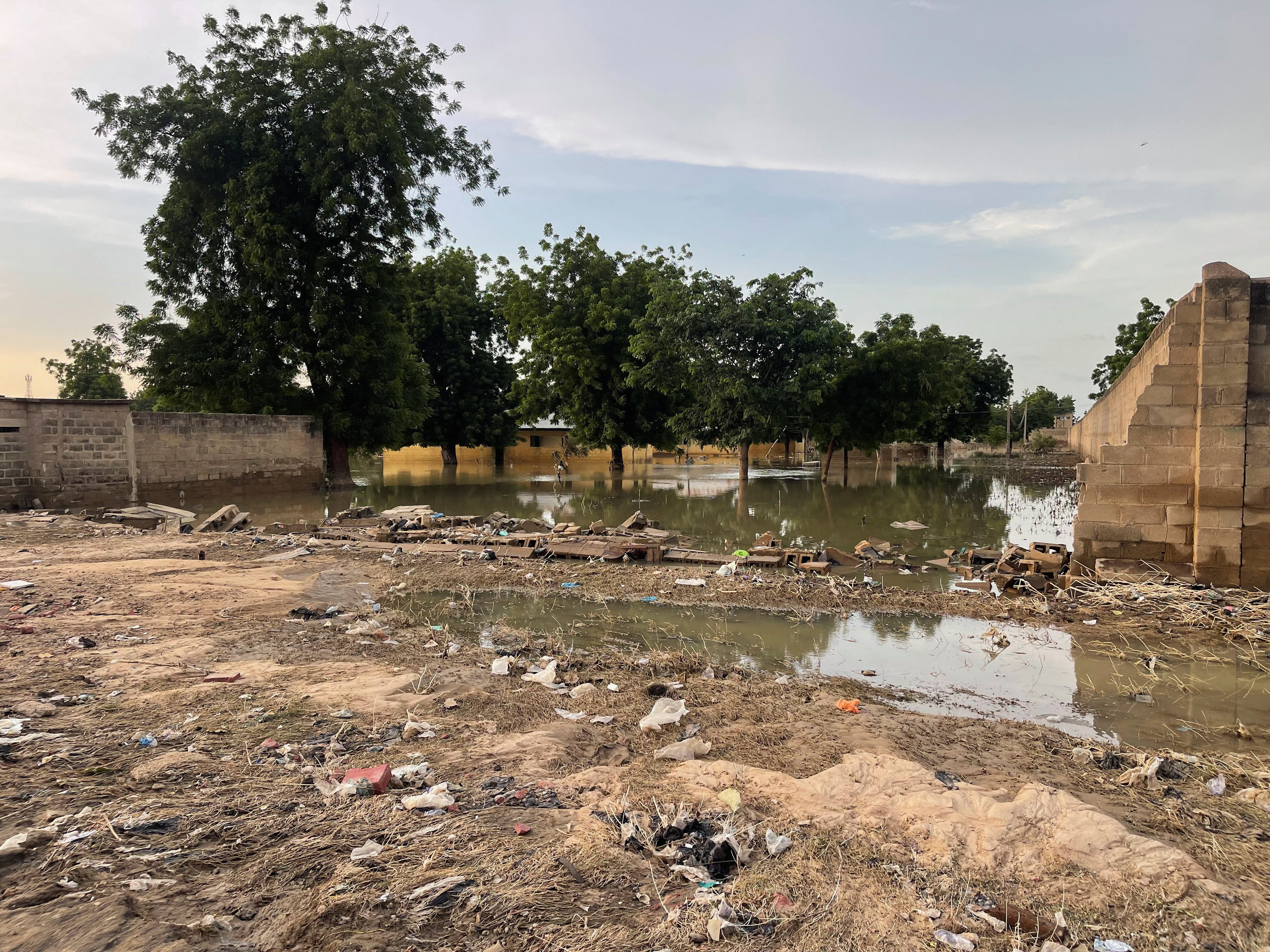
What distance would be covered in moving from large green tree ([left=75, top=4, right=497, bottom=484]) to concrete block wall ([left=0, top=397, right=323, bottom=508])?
1.78m

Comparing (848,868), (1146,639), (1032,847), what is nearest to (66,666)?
(848,868)

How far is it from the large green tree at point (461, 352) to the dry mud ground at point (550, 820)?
32.4m

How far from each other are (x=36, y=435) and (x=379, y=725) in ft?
56.7

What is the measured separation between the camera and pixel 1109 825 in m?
3.09

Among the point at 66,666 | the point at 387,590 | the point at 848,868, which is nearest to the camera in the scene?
the point at 848,868

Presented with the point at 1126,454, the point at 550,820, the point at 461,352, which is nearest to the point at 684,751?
the point at 550,820

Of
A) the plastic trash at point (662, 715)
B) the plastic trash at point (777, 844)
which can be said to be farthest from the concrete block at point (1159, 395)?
the plastic trash at point (777, 844)

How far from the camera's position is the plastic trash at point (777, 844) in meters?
3.01

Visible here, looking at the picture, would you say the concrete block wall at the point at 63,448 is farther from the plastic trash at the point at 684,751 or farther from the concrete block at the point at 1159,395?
the concrete block at the point at 1159,395

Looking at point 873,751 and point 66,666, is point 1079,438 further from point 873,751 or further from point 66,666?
point 66,666

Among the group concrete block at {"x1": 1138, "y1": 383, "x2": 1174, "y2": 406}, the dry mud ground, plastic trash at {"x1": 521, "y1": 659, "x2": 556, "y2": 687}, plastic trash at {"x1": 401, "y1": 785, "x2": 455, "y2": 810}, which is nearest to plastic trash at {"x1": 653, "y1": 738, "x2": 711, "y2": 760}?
the dry mud ground

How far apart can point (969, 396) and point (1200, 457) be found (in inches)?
1686

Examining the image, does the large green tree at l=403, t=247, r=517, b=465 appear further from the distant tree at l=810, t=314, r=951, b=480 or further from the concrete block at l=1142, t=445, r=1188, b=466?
the concrete block at l=1142, t=445, r=1188, b=466

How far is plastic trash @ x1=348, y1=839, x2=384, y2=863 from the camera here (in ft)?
9.50
